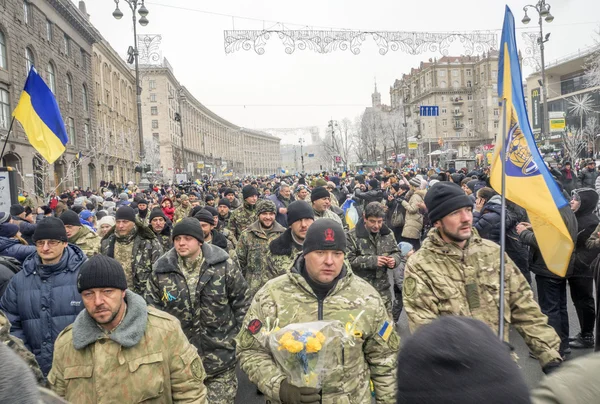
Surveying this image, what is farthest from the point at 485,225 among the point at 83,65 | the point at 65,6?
the point at 83,65

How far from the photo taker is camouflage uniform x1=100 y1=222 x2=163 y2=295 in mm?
6023

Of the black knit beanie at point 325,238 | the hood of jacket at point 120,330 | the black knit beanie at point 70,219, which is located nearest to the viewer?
the hood of jacket at point 120,330

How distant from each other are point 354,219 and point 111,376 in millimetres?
8381

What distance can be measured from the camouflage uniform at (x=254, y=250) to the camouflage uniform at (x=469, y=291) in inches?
131

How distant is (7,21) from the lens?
28.5m

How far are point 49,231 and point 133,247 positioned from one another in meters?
2.05

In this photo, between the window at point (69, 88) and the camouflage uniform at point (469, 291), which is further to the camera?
the window at point (69, 88)

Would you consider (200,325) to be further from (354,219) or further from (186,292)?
(354,219)

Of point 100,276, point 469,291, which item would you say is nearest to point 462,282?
point 469,291

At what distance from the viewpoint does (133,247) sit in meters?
6.26

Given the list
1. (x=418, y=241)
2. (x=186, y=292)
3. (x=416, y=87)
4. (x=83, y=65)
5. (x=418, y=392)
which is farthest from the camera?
(x=416, y=87)

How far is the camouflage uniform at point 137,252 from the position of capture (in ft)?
19.8

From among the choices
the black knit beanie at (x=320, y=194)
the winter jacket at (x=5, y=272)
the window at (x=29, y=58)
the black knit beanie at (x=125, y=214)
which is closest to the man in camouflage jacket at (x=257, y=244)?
the black knit beanie at (x=320, y=194)

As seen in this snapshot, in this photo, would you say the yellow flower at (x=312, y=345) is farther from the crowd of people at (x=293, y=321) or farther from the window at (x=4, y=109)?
the window at (x=4, y=109)
